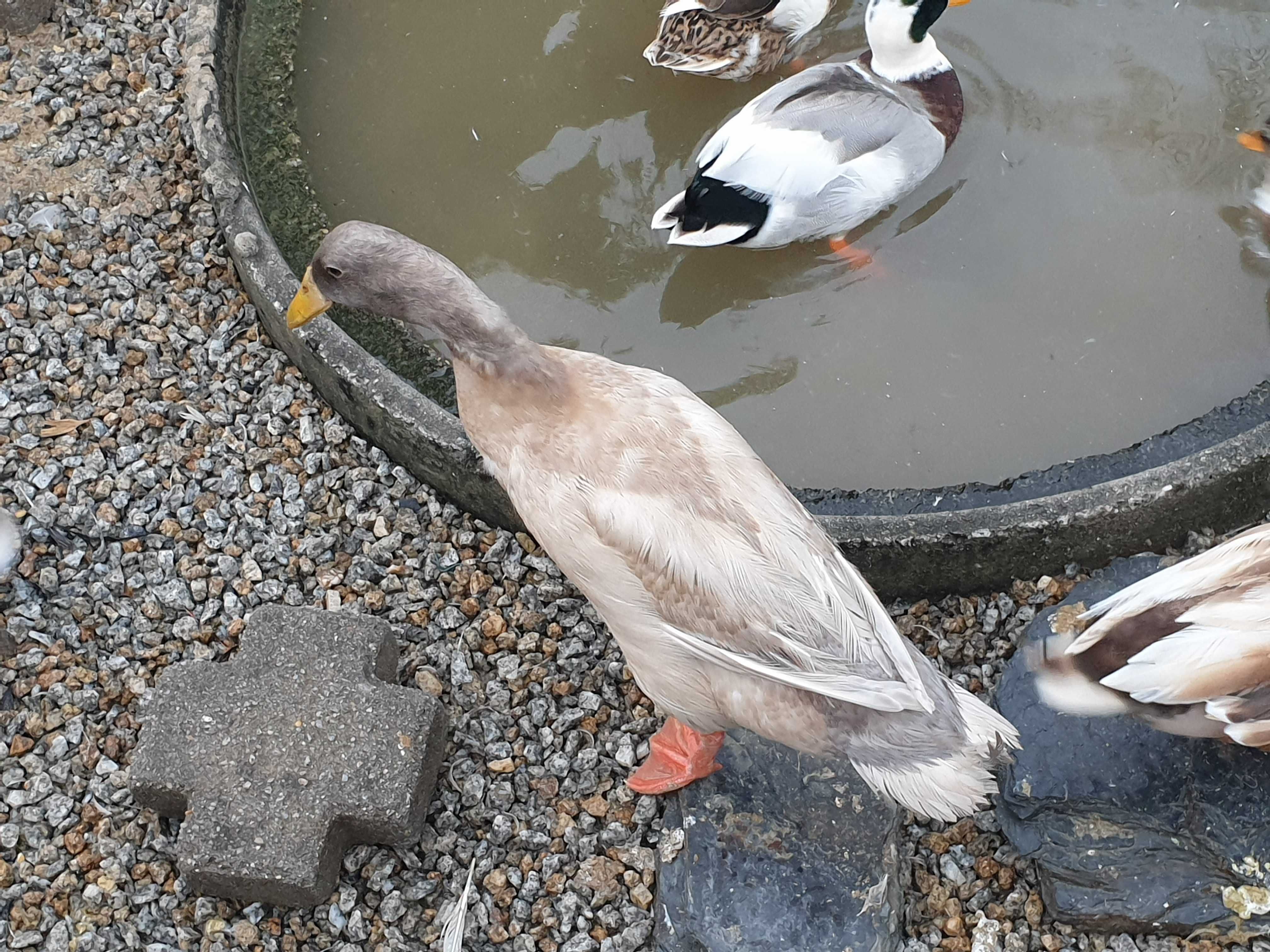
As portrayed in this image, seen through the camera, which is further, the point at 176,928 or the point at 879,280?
the point at 879,280

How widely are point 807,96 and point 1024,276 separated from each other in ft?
2.53

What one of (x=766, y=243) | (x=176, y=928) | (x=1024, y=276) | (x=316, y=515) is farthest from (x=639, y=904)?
(x=1024, y=276)

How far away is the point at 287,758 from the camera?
250 cm

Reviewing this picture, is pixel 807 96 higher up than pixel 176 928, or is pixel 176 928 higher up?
pixel 807 96

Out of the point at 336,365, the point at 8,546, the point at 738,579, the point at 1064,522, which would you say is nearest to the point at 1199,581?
the point at 1064,522

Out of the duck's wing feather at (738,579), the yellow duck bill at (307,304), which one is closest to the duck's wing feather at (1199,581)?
the duck's wing feather at (738,579)

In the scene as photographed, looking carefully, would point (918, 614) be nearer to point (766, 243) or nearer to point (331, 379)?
point (766, 243)

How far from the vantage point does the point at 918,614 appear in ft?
9.25

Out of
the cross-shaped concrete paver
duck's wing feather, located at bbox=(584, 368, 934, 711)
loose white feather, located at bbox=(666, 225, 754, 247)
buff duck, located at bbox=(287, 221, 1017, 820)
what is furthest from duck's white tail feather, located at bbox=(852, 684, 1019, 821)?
loose white feather, located at bbox=(666, 225, 754, 247)

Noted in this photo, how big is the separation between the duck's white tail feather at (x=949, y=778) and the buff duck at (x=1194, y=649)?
26 cm

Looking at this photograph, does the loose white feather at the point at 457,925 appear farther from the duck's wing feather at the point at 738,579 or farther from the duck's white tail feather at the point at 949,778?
the duck's white tail feather at the point at 949,778

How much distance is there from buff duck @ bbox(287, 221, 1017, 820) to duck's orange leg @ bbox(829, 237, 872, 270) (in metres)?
1.10

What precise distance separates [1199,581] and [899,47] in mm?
1922

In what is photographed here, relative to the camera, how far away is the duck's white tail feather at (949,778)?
217 centimetres
